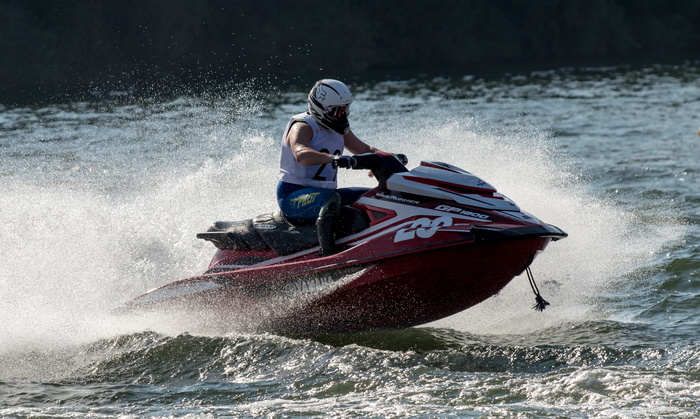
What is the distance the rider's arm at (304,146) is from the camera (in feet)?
20.2

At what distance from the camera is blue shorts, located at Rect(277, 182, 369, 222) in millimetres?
6332

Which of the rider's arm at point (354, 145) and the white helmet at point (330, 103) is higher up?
the white helmet at point (330, 103)

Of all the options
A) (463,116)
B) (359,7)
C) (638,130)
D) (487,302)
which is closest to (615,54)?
(359,7)

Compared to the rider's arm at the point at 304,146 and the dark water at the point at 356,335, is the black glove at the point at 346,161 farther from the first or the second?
the dark water at the point at 356,335

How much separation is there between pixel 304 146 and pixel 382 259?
3.32 feet

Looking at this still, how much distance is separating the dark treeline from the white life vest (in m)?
23.1

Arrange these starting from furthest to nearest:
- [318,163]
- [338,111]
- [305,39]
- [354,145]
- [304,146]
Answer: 1. [305,39]
2. [354,145]
3. [338,111]
4. [304,146]
5. [318,163]

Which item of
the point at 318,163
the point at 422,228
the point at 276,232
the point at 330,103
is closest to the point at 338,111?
the point at 330,103

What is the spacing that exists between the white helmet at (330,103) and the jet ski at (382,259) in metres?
0.51

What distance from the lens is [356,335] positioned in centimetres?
671

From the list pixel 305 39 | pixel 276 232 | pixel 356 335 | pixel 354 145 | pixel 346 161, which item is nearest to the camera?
pixel 346 161

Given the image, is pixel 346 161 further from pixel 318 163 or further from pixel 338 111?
pixel 338 111

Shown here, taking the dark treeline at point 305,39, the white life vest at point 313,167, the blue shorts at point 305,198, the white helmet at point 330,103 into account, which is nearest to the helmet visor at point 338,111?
the white helmet at point 330,103

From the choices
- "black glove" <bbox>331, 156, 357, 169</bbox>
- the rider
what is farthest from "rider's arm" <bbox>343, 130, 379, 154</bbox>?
"black glove" <bbox>331, 156, 357, 169</bbox>
